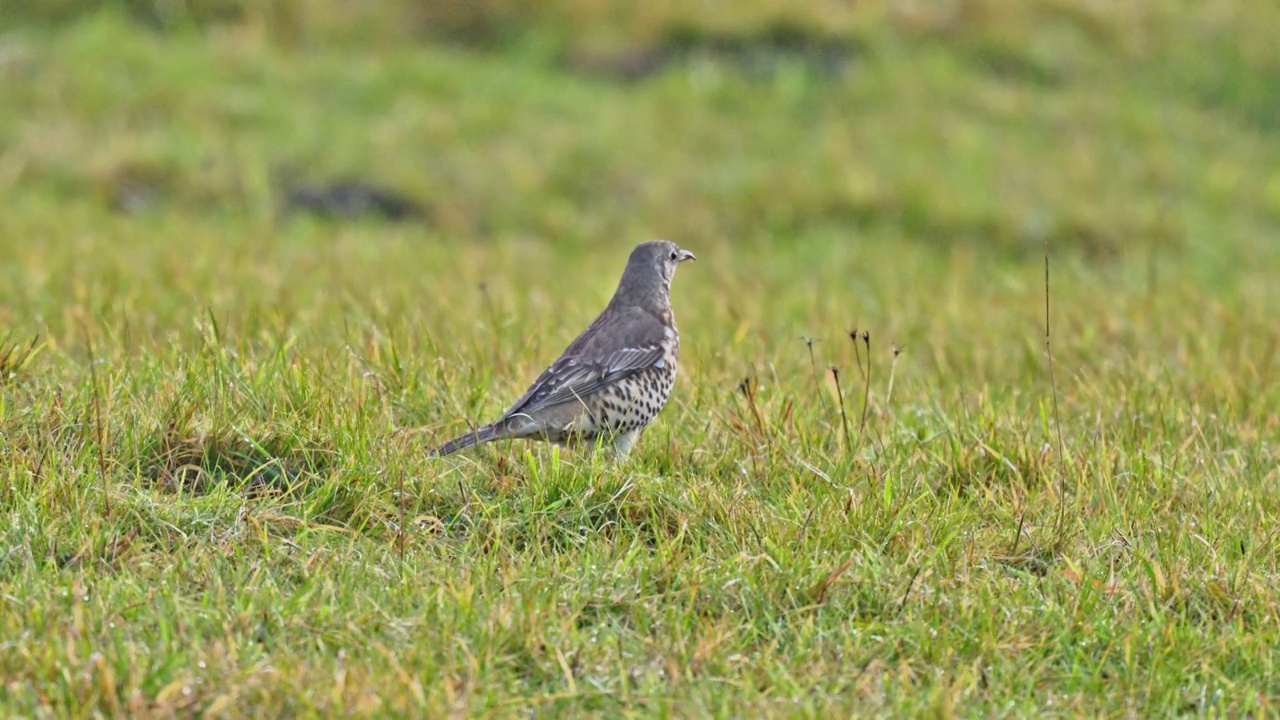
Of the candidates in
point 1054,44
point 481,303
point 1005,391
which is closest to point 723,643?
point 1005,391

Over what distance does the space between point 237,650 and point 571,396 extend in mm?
1947

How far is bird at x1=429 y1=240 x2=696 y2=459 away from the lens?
5617 mm

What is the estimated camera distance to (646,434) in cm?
573

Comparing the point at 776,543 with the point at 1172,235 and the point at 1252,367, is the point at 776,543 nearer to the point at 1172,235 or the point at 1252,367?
the point at 1252,367

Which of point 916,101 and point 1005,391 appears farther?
point 916,101

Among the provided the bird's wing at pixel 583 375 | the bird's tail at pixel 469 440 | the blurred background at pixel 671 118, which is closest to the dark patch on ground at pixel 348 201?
the blurred background at pixel 671 118

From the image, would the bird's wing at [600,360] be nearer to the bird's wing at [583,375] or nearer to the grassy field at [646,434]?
the bird's wing at [583,375]

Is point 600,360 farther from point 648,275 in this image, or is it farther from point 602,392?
point 648,275

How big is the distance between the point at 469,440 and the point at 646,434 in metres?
0.68

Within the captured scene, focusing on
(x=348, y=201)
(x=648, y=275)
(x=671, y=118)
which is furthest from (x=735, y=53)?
(x=648, y=275)

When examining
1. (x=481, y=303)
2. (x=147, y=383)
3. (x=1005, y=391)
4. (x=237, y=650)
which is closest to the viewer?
(x=237, y=650)

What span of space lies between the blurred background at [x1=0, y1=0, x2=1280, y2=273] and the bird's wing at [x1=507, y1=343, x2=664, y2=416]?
18.8 feet

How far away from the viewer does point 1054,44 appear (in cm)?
1656

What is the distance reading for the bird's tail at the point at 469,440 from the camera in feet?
17.2
